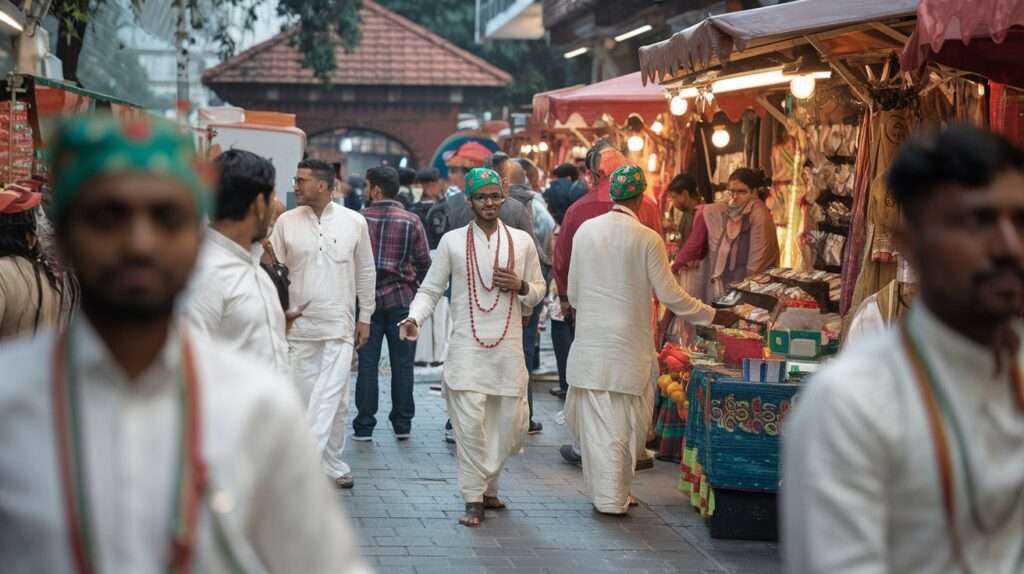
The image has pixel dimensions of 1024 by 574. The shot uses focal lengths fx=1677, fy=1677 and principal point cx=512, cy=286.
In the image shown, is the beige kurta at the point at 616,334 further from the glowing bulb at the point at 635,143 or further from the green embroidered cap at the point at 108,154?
the glowing bulb at the point at 635,143

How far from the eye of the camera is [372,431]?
12672 mm

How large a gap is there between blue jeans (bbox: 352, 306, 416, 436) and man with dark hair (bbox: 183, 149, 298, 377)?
6123 millimetres

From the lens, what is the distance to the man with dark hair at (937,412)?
113 inches

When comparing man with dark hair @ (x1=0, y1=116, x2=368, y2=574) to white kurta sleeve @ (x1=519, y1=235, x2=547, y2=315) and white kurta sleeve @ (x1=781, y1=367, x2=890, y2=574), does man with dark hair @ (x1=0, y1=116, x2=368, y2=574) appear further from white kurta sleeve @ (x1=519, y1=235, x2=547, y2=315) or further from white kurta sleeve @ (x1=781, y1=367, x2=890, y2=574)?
white kurta sleeve @ (x1=519, y1=235, x2=547, y2=315)

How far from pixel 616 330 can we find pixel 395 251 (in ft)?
10.9

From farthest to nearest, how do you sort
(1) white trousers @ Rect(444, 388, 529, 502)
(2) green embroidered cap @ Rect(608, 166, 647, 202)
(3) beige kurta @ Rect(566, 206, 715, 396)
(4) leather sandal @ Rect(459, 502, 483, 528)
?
(2) green embroidered cap @ Rect(608, 166, 647, 202), (3) beige kurta @ Rect(566, 206, 715, 396), (1) white trousers @ Rect(444, 388, 529, 502), (4) leather sandal @ Rect(459, 502, 483, 528)

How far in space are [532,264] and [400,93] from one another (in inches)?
1169

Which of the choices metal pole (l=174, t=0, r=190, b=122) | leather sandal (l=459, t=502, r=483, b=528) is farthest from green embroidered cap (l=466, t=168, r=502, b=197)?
metal pole (l=174, t=0, r=190, b=122)

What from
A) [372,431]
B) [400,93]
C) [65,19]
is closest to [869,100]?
[372,431]

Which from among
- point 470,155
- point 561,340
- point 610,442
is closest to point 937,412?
point 610,442

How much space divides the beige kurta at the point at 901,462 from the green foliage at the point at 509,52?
32.9m

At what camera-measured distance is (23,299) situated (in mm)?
7504

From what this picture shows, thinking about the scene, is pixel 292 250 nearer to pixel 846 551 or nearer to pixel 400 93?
pixel 846 551

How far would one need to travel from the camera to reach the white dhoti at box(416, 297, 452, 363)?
55.3 feet
